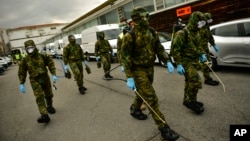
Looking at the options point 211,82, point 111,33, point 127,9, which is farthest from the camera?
point 127,9

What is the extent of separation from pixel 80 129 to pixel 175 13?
12.2 meters

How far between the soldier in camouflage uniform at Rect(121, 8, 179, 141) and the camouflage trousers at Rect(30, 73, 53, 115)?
2470mm

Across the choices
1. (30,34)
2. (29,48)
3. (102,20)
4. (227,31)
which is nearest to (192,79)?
(29,48)

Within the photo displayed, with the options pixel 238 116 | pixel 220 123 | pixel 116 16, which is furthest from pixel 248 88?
pixel 116 16

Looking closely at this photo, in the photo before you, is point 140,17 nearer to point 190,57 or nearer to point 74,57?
point 190,57

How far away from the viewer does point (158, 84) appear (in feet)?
25.4

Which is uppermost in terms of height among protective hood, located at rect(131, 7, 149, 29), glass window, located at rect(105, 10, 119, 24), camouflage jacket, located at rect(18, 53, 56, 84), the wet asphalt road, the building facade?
the building facade

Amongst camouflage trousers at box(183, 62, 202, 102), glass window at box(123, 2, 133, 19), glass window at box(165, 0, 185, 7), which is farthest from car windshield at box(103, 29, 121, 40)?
camouflage trousers at box(183, 62, 202, 102)

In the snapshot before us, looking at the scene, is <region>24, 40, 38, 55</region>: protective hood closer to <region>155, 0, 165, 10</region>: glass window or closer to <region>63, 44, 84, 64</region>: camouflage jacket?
<region>63, 44, 84, 64</region>: camouflage jacket

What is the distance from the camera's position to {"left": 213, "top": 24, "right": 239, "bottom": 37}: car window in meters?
7.21

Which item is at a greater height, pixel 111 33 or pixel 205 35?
pixel 111 33

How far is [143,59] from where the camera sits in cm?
402

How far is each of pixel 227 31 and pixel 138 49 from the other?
4712 millimetres

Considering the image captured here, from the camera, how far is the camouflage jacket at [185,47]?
453 centimetres
